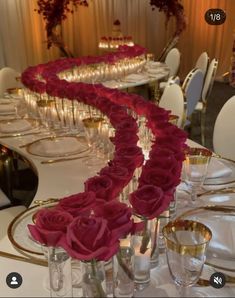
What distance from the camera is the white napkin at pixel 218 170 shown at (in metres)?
1.58

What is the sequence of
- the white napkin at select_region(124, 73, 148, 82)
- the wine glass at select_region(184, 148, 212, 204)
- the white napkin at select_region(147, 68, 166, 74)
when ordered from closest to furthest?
the wine glass at select_region(184, 148, 212, 204) → the white napkin at select_region(124, 73, 148, 82) → the white napkin at select_region(147, 68, 166, 74)

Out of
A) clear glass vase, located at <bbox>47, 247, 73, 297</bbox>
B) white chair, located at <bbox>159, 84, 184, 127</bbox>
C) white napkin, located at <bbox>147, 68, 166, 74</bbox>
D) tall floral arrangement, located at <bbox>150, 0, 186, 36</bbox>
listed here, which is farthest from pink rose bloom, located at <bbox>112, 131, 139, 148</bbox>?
tall floral arrangement, located at <bbox>150, 0, 186, 36</bbox>

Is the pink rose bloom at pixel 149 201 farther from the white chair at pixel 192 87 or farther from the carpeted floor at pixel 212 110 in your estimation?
the carpeted floor at pixel 212 110

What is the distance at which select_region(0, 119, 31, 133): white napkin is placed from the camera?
2.30 m

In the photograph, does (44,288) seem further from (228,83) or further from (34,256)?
(228,83)

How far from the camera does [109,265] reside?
3.19 ft

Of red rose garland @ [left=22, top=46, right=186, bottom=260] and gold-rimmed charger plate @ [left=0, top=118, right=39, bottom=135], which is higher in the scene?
red rose garland @ [left=22, top=46, right=186, bottom=260]

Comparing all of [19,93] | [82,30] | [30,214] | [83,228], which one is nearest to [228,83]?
[82,30]

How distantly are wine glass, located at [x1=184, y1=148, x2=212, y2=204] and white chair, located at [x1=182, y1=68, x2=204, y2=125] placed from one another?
206 centimetres

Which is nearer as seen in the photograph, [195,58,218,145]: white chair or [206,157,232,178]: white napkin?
[206,157,232,178]: white napkin

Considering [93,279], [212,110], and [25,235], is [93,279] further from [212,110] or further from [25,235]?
[212,110]

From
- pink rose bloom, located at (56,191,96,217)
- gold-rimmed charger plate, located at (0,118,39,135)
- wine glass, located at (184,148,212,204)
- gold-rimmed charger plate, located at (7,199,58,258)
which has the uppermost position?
pink rose bloom, located at (56,191,96,217)

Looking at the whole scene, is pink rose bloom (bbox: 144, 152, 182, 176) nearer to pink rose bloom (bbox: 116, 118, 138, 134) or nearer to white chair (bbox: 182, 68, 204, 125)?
pink rose bloom (bbox: 116, 118, 138, 134)

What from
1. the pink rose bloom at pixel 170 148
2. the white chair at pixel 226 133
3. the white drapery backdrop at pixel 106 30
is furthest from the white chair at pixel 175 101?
the white drapery backdrop at pixel 106 30
